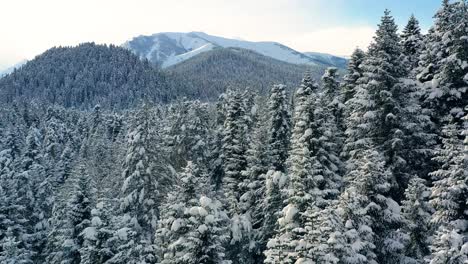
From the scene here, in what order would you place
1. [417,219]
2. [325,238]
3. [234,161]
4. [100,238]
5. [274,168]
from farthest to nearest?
[234,161]
[274,168]
[100,238]
[417,219]
[325,238]

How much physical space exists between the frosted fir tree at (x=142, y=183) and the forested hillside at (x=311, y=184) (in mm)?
110

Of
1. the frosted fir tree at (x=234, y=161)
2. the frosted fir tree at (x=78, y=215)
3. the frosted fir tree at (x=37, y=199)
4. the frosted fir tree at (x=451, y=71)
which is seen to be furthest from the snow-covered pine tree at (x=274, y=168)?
the frosted fir tree at (x=37, y=199)

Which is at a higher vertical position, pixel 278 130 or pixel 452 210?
pixel 452 210

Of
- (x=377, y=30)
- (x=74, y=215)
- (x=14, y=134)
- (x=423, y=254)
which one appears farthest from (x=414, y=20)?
(x=14, y=134)

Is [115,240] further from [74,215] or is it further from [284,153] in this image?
[284,153]

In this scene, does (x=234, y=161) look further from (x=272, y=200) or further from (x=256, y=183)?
(x=272, y=200)

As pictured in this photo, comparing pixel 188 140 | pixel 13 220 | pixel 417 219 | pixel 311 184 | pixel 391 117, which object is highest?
pixel 391 117

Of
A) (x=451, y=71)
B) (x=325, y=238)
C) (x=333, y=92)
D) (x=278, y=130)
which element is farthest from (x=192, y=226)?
(x=333, y=92)

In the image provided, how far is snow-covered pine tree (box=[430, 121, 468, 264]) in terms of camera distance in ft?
55.6

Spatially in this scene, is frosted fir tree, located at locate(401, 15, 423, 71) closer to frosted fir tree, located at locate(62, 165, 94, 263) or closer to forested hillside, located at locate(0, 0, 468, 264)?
forested hillside, located at locate(0, 0, 468, 264)

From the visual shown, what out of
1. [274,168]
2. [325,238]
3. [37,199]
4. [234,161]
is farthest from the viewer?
[37,199]

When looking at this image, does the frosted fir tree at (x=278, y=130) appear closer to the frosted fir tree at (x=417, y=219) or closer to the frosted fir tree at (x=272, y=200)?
the frosted fir tree at (x=272, y=200)

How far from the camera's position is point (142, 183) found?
115 ft

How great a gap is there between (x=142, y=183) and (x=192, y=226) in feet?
43.2
